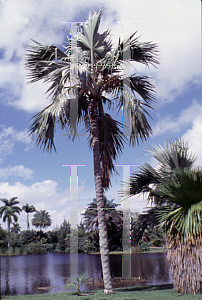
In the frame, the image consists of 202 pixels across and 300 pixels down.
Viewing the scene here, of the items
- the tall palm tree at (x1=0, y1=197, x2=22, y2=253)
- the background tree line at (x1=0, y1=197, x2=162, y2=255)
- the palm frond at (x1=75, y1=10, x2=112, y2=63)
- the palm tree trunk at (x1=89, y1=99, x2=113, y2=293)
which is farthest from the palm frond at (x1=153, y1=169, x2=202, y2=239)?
the tall palm tree at (x1=0, y1=197, x2=22, y2=253)

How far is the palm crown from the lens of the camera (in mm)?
7738

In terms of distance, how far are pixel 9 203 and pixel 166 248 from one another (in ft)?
100

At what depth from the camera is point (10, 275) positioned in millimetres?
14789

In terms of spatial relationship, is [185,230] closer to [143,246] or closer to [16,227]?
[143,246]

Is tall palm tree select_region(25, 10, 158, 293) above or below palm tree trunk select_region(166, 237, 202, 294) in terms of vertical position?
above

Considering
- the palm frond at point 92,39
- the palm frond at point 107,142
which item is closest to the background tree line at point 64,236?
the palm frond at point 107,142

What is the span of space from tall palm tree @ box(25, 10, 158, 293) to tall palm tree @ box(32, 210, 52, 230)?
32841 millimetres

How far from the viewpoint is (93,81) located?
26.6 feet

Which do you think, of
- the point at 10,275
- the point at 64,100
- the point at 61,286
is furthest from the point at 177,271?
the point at 10,275

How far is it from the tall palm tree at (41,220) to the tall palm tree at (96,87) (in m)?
32.8

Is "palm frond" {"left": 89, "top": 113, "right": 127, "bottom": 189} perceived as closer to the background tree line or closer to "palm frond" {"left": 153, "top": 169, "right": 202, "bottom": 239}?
"palm frond" {"left": 153, "top": 169, "right": 202, "bottom": 239}

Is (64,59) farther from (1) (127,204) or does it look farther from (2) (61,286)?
(2) (61,286)

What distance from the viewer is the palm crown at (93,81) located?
774 cm

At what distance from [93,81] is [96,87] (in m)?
0.20
